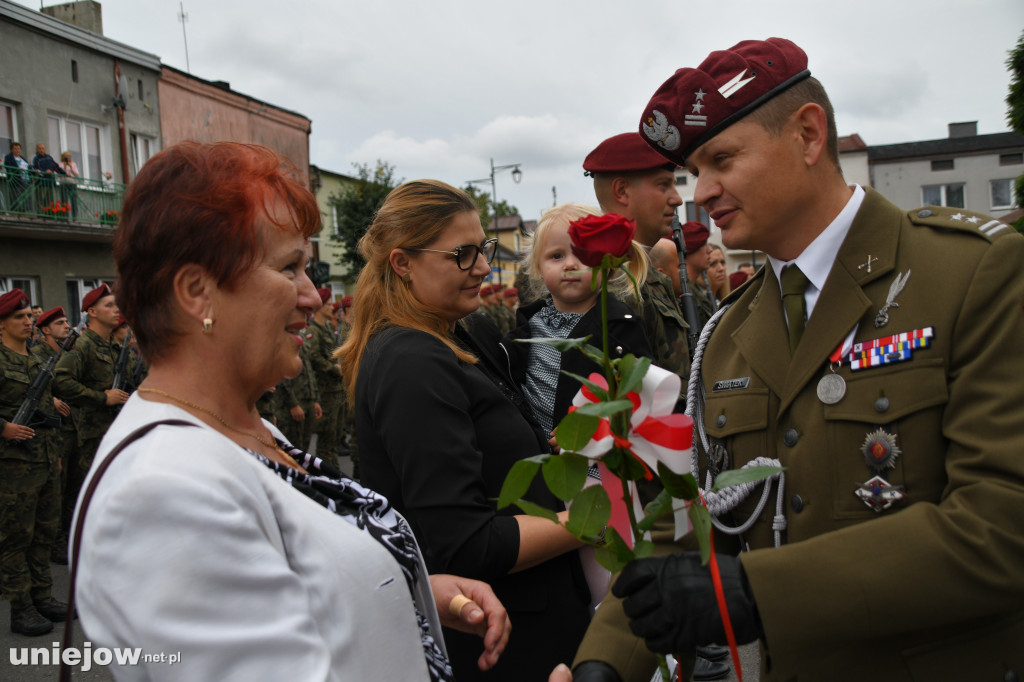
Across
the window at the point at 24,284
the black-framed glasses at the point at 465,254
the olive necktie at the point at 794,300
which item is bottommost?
the olive necktie at the point at 794,300

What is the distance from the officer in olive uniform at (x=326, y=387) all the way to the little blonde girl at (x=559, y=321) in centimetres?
778

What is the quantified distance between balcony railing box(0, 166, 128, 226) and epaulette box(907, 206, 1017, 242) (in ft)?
55.7

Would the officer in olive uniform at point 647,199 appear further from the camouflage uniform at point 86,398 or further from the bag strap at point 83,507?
the camouflage uniform at point 86,398

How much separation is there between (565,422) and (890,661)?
2.84 feet

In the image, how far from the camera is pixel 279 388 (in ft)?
32.4

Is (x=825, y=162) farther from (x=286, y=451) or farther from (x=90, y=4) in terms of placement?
(x=90, y=4)

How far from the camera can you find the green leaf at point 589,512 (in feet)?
4.30

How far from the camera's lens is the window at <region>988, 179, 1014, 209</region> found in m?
42.6

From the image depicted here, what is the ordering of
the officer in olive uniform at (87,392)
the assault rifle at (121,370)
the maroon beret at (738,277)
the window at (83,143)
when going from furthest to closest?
the window at (83,143) < the maroon beret at (738,277) < the assault rifle at (121,370) < the officer in olive uniform at (87,392)

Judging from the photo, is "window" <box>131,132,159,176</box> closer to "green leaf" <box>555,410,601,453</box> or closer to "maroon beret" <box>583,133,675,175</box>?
"maroon beret" <box>583,133,675,175</box>

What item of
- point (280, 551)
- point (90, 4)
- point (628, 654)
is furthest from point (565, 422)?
point (90, 4)

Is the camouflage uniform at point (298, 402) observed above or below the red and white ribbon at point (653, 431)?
below

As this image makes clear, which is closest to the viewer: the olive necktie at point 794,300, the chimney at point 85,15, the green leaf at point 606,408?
the green leaf at point 606,408

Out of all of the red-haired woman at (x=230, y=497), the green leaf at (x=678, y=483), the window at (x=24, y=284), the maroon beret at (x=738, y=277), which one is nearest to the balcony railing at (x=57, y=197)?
the window at (x=24, y=284)
